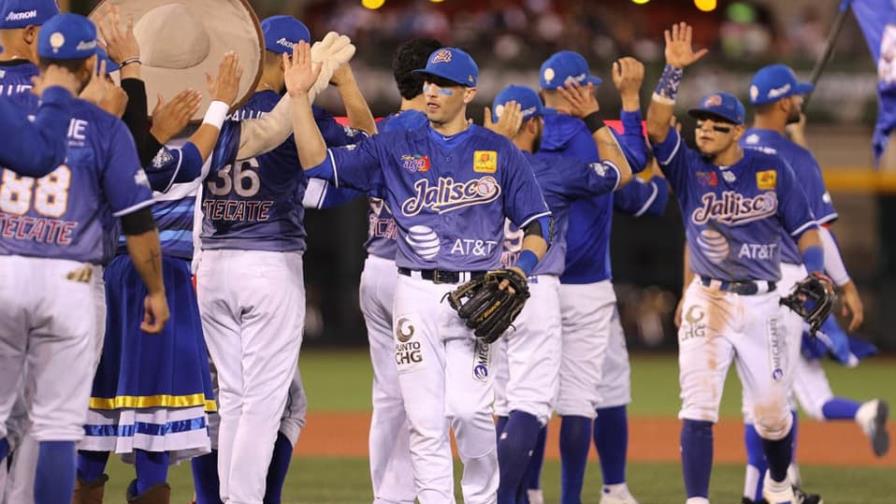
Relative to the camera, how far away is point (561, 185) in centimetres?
825

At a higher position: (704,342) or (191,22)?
(191,22)

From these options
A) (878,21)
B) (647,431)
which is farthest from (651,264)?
(878,21)

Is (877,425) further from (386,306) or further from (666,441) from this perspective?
(386,306)

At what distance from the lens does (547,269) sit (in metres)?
8.33

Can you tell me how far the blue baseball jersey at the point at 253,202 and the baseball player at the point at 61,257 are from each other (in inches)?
46.8

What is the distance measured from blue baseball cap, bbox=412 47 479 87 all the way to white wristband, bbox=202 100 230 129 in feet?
3.02

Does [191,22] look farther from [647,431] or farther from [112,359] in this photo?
[647,431]

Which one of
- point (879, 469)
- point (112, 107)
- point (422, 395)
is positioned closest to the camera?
point (112, 107)

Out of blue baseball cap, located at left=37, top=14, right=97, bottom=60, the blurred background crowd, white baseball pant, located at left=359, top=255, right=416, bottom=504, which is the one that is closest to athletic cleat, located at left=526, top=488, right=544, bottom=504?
white baseball pant, located at left=359, top=255, right=416, bottom=504

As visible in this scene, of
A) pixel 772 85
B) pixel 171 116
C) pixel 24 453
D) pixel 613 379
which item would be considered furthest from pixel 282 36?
pixel 772 85

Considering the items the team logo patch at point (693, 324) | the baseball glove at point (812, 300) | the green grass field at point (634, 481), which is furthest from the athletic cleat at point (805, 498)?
the team logo patch at point (693, 324)

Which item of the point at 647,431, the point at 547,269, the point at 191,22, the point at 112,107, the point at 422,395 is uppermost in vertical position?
the point at 191,22

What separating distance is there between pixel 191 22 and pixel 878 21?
4425mm

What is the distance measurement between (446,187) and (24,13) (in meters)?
2.01
